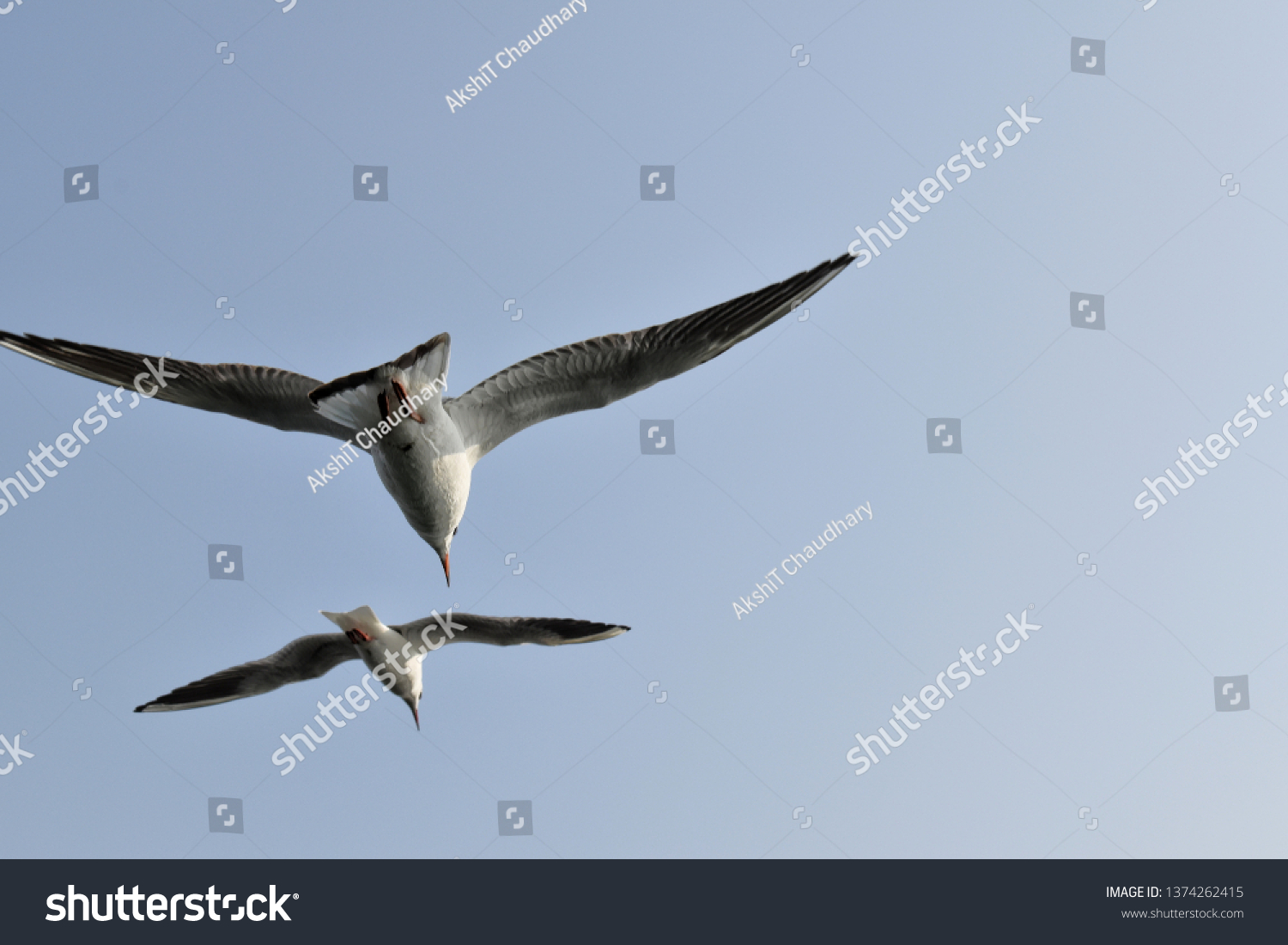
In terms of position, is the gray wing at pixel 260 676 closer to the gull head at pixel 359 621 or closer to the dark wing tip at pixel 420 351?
the gull head at pixel 359 621

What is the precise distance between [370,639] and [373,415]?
2.86 m

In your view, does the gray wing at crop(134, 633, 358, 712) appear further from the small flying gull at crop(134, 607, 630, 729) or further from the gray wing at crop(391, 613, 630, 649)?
the gray wing at crop(391, 613, 630, 649)

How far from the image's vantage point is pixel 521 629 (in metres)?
10.1

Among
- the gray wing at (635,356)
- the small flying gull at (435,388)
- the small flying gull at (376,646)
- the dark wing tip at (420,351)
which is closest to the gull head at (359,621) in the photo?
the small flying gull at (376,646)

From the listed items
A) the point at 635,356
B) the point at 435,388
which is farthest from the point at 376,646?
the point at 635,356

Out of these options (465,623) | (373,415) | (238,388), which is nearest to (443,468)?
(373,415)

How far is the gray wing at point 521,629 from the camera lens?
10.1 meters

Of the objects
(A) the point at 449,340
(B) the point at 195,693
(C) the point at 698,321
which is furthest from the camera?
(B) the point at 195,693

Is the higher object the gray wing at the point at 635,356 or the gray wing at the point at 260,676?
the gray wing at the point at 635,356

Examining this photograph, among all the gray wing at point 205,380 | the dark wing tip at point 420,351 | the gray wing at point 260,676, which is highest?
the gray wing at point 205,380

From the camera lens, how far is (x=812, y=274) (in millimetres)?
7926

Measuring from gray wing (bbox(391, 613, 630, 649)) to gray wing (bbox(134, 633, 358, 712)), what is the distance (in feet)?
2.40

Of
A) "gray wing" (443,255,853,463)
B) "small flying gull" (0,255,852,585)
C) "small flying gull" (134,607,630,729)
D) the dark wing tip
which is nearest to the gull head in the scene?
"small flying gull" (134,607,630,729)
